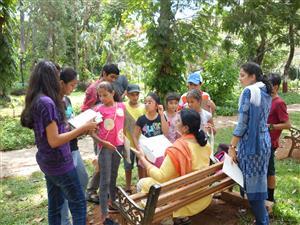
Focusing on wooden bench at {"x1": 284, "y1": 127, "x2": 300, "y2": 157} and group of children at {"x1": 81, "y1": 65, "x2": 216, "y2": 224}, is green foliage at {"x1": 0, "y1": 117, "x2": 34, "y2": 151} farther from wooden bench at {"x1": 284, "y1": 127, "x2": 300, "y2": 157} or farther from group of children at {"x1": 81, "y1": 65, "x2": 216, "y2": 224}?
wooden bench at {"x1": 284, "y1": 127, "x2": 300, "y2": 157}

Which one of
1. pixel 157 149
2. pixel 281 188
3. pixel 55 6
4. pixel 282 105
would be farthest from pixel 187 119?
pixel 55 6

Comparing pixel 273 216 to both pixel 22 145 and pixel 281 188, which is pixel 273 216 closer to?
pixel 281 188

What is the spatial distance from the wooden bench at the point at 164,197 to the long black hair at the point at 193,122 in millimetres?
292

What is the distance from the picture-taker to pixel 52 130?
108 inches

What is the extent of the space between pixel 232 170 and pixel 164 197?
837 millimetres

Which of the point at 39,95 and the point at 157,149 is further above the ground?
the point at 39,95

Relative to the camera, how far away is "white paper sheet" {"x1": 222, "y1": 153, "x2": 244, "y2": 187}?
3.37 metres

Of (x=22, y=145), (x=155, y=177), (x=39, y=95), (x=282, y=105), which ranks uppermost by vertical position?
(x=39, y=95)

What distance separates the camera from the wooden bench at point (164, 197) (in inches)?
112

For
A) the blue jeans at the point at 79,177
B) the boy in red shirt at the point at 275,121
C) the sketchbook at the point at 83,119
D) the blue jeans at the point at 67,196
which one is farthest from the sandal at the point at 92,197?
the boy in red shirt at the point at 275,121

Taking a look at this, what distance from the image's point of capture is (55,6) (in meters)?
21.1

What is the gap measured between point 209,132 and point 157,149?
1.07 metres

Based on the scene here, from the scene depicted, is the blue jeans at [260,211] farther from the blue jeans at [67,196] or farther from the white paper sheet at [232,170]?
the blue jeans at [67,196]

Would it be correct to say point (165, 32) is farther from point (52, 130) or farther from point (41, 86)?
point (52, 130)
